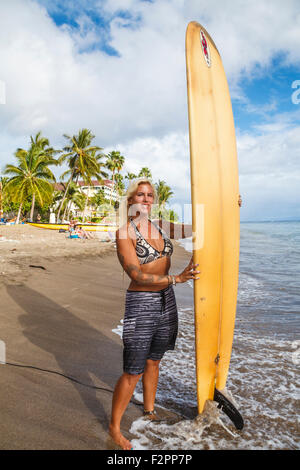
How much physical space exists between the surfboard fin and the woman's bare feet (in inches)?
25.0

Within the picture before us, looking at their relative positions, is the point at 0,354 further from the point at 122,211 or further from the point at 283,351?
the point at 283,351

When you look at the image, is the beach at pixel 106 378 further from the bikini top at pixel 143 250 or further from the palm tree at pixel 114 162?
the palm tree at pixel 114 162

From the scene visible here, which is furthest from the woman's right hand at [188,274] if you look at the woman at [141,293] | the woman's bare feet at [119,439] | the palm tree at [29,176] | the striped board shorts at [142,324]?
the palm tree at [29,176]

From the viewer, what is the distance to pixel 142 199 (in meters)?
1.85

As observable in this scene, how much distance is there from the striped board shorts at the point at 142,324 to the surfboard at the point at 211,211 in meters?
0.23

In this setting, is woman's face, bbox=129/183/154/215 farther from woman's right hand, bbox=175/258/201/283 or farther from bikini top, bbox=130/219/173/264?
woman's right hand, bbox=175/258/201/283

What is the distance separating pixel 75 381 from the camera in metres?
2.44

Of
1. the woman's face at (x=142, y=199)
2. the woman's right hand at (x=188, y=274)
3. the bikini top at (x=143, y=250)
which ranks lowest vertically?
the woman's right hand at (x=188, y=274)

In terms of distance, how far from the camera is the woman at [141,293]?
172 cm

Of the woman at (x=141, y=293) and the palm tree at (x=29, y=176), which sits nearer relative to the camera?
the woman at (x=141, y=293)

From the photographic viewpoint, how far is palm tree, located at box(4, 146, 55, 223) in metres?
29.8

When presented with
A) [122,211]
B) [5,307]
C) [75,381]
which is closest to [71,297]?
[5,307]

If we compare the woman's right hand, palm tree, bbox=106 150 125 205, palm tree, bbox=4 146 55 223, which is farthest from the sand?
palm tree, bbox=106 150 125 205
